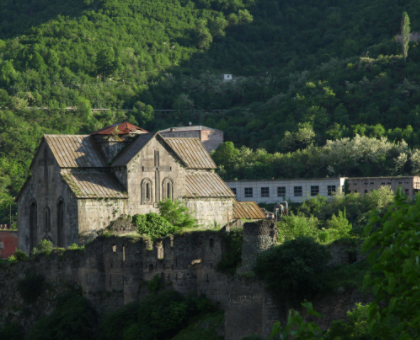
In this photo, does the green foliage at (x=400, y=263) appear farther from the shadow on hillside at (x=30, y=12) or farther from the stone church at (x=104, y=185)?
the shadow on hillside at (x=30, y=12)

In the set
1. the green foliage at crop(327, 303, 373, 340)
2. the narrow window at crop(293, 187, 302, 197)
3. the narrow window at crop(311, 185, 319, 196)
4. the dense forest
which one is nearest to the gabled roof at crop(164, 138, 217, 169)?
the green foliage at crop(327, 303, 373, 340)

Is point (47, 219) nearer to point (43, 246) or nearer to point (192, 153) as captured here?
point (43, 246)

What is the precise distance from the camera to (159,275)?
41.5m

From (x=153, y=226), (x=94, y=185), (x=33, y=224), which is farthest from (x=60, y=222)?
(x=153, y=226)

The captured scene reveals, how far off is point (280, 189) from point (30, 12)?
103 m

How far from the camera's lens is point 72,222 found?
5444 cm

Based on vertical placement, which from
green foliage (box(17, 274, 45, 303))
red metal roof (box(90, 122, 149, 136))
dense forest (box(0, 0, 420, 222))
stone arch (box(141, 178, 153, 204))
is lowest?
green foliage (box(17, 274, 45, 303))

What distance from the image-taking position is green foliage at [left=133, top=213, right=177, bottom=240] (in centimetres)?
4821

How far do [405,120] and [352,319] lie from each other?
98603mm

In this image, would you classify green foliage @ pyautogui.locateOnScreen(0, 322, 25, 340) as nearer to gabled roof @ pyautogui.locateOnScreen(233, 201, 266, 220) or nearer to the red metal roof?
the red metal roof

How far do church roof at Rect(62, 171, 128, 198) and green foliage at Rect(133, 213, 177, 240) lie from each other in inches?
240

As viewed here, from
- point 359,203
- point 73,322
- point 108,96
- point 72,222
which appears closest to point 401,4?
point 108,96

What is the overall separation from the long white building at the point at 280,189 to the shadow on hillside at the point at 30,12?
8437 cm

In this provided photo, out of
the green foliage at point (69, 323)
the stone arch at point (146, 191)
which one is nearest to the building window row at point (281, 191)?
the stone arch at point (146, 191)
